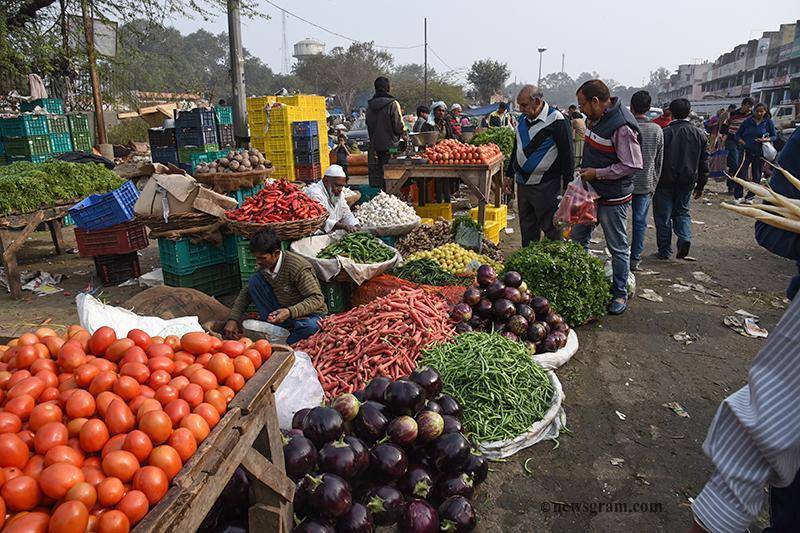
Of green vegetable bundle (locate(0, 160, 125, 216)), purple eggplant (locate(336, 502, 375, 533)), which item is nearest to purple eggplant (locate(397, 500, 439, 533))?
purple eggplant (locate(336, 502, 375, 533))

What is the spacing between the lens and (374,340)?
13.4 ft

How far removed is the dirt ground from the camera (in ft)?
9.89

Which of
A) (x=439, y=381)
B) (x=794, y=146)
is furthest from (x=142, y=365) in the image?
(x=794, y=146)

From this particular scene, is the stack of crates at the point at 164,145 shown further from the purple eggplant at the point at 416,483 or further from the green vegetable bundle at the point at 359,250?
the purple eggplant at the point at 416,483

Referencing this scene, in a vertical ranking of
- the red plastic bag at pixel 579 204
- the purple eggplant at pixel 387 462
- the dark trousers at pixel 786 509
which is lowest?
the purple eggplant at pixel 387 462

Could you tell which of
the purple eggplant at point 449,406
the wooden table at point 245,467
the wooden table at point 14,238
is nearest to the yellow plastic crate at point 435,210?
the wooden table at point 14,238

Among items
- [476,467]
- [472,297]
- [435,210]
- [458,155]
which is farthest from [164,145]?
[476,467]

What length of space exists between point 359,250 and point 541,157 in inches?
94.4

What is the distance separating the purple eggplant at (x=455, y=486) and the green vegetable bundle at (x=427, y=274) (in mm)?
2834

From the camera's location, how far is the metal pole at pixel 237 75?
406 inches

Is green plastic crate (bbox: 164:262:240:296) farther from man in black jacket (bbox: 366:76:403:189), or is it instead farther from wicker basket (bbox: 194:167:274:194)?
man in black jacket (bbox: 366:76:403:189)

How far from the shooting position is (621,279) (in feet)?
18.6

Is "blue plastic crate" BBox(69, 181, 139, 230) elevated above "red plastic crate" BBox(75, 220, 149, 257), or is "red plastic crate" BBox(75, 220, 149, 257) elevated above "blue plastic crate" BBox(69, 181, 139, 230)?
"blue plastic crate" BBox(69, 181, 139, 230)

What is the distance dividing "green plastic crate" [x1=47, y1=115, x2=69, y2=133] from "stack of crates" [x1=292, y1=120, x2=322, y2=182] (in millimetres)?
5875
